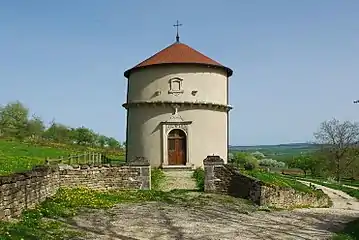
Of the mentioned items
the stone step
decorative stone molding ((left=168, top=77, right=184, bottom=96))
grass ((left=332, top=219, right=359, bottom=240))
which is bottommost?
grass ((left=332, top=219, right=359, bottom=240))

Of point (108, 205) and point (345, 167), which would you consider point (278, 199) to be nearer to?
point (108, 205)

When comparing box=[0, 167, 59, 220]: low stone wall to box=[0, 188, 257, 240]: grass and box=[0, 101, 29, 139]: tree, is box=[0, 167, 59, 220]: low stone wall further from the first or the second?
box=[0, 101, 29, 139]: tree

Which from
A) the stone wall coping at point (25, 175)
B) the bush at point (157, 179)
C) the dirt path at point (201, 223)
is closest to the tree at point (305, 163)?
the bush at point (157, 179)

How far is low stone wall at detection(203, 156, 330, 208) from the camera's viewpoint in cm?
1772

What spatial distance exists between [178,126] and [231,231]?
57.0ft

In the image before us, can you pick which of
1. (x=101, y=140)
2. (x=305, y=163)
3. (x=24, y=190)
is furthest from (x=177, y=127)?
(x=101, y=140)

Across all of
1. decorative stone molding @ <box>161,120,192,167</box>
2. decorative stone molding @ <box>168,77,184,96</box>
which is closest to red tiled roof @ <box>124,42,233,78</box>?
decorative stone molding @ <box>168,77,184,96</box>

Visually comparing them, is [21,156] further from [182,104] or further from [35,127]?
[35,127]

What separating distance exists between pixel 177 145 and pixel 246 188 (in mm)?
10930

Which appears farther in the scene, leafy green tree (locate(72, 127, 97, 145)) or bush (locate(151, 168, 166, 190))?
leafy green tree (locate(72, 127, 97, 145))

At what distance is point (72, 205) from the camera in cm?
1560

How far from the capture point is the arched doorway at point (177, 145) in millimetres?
29109

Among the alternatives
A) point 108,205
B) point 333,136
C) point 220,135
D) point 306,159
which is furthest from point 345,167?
point 108,205

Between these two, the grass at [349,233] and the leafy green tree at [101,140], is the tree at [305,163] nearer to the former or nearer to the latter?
the leafy green tree at [101,140]
